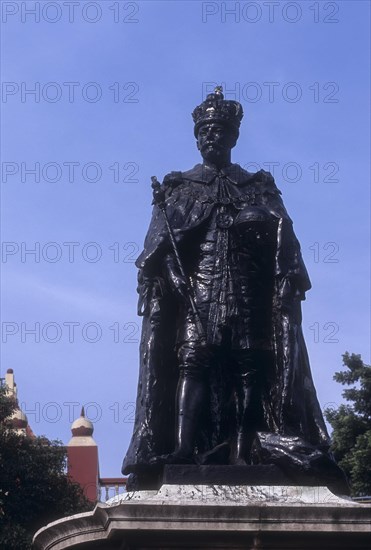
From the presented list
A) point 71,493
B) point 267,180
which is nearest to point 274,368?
point 267,180

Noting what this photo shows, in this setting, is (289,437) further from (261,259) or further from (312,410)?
(261,259)

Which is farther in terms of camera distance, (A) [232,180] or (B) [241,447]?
(A) [232,180]

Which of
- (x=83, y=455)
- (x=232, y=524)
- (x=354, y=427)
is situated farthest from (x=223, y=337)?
(x=83, y=455)

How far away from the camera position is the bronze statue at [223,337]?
7953 mm

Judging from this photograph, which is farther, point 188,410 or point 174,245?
point 174,245

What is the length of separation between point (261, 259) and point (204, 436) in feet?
4.35

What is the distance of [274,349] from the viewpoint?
827 centimetres

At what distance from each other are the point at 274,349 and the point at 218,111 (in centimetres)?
188

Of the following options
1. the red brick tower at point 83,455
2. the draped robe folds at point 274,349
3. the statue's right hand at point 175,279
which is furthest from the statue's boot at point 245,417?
the red brick tower at point 83,455

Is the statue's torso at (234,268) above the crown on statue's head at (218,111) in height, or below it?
below

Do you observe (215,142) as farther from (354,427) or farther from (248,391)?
(354,427)

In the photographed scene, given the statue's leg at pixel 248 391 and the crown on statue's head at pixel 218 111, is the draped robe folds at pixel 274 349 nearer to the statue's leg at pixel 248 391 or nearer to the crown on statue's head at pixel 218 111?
the statue's leg at pixel 248 391

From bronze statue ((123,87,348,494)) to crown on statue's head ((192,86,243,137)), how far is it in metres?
0.46

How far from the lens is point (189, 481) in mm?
7496
